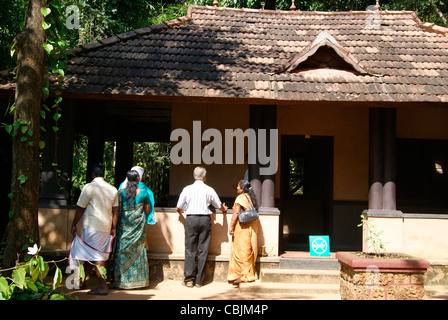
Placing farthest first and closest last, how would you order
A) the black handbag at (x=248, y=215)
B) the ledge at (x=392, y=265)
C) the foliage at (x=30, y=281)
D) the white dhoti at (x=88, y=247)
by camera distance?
the black handbag at (x=248, y=215)
the white dhoti at (x=88, y=247)
the ledge at (x=392, y=265)
the foliage at (x=30, y=281)

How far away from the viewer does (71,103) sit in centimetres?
762

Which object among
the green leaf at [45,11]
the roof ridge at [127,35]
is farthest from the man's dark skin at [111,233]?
the roof ridge at [127,35]

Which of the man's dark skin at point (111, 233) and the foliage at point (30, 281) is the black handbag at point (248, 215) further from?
the foliage at point (30, 281)

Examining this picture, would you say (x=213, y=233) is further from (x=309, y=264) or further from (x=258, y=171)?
(x=309, y=264)

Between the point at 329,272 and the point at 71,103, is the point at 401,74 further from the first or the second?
the point at 71,103

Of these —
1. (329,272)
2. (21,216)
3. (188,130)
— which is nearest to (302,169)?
(188,130)

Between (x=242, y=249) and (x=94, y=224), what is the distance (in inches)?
94.0

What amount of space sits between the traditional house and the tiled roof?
0.12ft

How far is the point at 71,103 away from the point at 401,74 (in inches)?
244

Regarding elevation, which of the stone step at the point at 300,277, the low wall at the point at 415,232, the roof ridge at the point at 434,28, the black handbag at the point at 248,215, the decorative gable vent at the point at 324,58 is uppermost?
the roof ridge at the point at 434,28

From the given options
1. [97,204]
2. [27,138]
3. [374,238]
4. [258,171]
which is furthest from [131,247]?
[374,238]

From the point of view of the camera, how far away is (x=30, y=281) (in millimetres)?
4055

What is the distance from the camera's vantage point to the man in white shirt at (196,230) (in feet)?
22.8

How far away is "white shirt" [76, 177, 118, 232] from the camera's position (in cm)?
Result: 619
